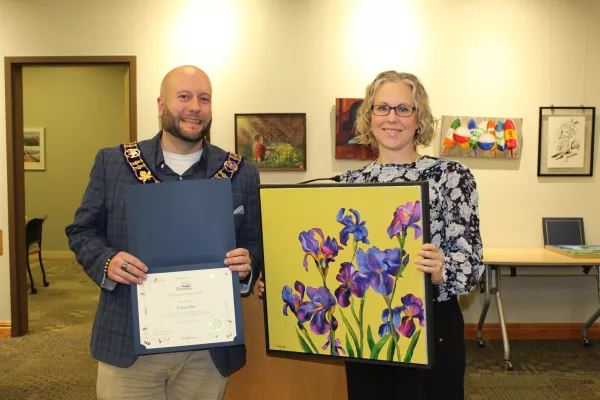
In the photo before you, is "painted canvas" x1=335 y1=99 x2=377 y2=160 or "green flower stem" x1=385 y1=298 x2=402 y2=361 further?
"painted canvas" x1=335 y1=99 x2=377 y2=160

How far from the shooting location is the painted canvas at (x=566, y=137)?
4.21 metres

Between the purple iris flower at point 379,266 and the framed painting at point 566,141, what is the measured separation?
11.2 feet

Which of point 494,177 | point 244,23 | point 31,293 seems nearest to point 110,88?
point 31,293

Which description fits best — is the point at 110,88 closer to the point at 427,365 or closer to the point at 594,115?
the point at 594,115

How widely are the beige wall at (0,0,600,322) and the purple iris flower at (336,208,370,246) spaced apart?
9.43 ft

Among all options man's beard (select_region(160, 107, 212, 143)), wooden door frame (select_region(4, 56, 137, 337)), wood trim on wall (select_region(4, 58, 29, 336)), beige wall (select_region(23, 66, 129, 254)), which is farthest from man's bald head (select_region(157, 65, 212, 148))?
beige wall (select_region(23, 66, 129, 254))

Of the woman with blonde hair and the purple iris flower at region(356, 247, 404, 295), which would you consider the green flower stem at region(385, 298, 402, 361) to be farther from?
the woman with blonde hair

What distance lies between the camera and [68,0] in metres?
4.19

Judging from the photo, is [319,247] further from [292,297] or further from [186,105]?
[186,105]

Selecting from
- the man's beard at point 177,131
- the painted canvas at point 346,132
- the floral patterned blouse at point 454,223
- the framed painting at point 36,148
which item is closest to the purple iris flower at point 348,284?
the floral patterned blouse at point 454,223

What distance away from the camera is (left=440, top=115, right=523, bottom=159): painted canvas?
417cm

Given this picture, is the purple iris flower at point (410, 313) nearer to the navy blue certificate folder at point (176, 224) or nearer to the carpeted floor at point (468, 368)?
the navy blue certificate folder at point (176, 224)

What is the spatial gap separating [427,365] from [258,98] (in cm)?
323

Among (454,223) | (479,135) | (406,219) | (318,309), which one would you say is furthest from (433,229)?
(479,135)
